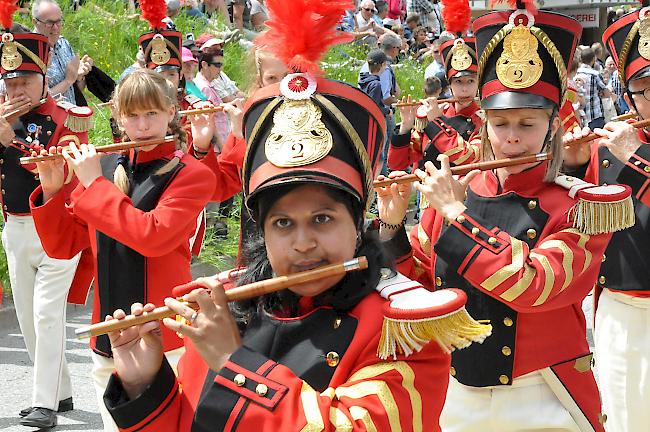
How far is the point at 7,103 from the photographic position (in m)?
6.02

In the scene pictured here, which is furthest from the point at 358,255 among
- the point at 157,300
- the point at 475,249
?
the point at 157,300

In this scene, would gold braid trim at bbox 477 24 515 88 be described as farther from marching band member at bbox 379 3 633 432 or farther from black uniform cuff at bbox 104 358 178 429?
black uniform cuff at bbox 104 358 178 429

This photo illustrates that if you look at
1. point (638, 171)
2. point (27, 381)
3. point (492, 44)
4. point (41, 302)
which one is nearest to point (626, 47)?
point (638, 171)

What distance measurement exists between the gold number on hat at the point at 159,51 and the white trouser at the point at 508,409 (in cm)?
482

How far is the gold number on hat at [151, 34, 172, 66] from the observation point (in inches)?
302

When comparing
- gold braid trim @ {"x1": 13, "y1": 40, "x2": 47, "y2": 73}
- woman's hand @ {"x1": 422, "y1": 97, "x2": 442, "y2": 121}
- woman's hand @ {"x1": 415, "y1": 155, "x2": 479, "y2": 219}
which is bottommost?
woman's hand @ {"x1": 422, "y1": 97, "x2": 442, "y2": 121}

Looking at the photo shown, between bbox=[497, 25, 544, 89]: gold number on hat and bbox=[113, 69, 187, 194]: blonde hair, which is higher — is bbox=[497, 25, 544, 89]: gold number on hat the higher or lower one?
the higher one

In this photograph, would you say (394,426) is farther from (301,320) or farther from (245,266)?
(245,266)

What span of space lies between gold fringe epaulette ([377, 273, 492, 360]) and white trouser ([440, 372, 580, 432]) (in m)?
1.07

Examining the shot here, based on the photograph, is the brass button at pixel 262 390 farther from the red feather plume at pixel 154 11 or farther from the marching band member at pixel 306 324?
the red feather plume at pixel 154 11

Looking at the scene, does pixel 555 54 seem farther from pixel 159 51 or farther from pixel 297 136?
pixel 159 51

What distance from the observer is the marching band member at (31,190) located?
575 cm

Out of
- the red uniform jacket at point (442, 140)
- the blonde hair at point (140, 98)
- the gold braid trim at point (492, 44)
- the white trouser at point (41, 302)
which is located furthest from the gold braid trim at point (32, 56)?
→ the gold braid trim at point (492, 44)

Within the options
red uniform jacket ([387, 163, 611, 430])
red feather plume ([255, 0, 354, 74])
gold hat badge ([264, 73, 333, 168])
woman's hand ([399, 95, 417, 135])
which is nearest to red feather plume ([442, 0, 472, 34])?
woman's hand ([399, 95, 417, 135])
